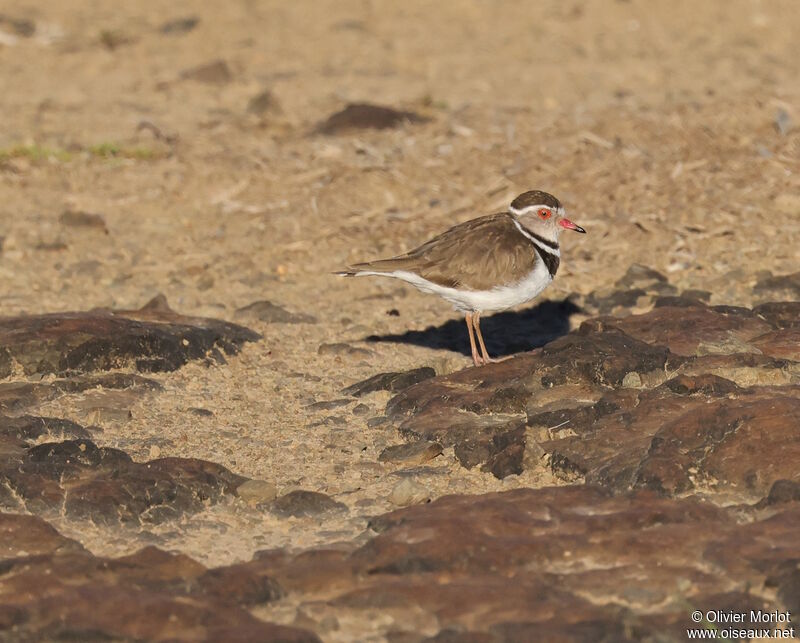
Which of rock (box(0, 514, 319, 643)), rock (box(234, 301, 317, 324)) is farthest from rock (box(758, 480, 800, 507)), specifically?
rock (box(234, 301, 317, 324))

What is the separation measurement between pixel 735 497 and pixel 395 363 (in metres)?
3.71

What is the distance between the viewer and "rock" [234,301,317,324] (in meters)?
10.8

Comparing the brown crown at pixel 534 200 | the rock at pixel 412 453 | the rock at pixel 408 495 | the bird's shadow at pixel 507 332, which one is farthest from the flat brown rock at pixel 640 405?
the bird's shadow at pixel 507 332

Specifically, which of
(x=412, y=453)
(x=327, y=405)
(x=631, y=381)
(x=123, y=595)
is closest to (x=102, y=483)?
(x=123, y=595)

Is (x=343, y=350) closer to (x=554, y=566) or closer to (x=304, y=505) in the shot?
(x=304, y=505)

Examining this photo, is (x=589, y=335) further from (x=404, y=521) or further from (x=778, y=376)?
(x=404, y=521)

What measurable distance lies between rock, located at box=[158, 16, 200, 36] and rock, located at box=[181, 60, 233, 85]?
7.35 ft

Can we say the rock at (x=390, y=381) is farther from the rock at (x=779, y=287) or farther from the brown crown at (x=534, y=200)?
the rock at (x=779, y=287)

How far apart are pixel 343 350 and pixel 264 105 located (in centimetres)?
681

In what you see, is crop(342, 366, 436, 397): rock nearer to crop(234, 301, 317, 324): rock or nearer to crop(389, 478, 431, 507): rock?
crop(234, 301, 317, 324): rock

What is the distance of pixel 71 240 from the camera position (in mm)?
12641

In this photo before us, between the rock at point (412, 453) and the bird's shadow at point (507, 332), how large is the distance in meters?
2.36

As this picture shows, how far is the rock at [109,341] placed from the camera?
914 cm

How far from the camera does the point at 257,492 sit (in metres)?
7.37
